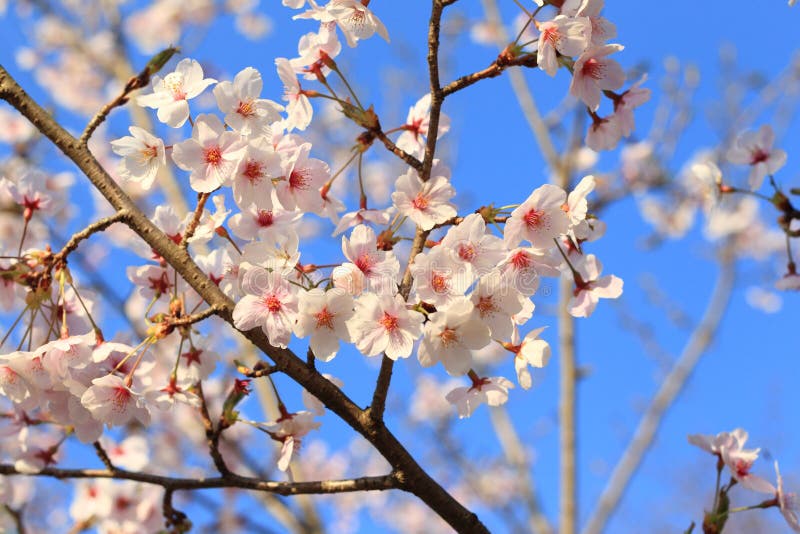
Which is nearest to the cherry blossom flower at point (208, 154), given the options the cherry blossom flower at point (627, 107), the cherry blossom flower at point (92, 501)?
the cherry blossom flower at point (627, 107)

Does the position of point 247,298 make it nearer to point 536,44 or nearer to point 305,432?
point 305,432

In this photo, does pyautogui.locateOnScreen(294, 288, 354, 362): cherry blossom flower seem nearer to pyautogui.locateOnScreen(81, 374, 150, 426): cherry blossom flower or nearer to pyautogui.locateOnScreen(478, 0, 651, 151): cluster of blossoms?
pyautogui.locateOnScreen(81, 374, 150, 426): cherry blossom flower

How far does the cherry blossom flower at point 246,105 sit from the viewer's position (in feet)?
4.32

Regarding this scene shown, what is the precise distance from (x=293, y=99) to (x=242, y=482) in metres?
0.80

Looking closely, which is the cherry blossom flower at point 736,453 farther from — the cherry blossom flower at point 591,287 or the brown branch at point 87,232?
the brown branch at point 87,232

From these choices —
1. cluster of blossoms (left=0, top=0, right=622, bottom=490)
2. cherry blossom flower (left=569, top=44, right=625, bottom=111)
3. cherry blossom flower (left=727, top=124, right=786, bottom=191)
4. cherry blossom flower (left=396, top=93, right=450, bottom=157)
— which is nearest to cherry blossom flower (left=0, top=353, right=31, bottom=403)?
cluster of blossoms (left=0, top=0, right=622, bottom=490)

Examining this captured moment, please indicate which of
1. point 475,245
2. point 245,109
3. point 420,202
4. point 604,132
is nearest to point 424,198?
point 420,202

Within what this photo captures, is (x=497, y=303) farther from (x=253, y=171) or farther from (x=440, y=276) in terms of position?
(x=253, y=171)

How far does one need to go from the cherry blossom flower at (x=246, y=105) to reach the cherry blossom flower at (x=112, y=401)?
52cm

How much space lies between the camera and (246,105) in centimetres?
134

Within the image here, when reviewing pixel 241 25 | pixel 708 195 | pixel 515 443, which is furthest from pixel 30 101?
pixel 241 25

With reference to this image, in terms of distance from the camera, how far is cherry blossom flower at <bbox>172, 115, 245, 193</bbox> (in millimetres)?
1281

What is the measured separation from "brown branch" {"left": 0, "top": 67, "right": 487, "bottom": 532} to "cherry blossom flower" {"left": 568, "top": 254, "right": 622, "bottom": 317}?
481mm

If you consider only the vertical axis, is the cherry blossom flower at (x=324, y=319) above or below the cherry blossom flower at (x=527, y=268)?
below
